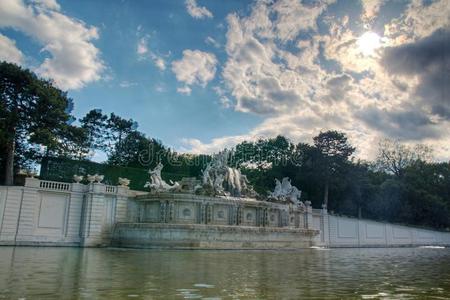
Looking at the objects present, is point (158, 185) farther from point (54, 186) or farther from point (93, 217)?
point (54, 186)

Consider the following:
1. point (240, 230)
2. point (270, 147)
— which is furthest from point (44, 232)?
point (270, 147)

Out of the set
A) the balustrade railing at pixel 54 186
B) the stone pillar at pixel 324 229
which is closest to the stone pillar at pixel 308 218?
the stone pillar at pixel 324 229

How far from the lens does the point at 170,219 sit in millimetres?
31750

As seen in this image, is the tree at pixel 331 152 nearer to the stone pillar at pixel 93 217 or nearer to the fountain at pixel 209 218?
the fountain at pixel 209 218

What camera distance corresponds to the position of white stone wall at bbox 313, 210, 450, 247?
160 feet

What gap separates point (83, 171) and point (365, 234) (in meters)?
36.8

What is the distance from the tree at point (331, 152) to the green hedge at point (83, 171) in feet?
92.9

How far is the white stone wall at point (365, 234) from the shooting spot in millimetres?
48875

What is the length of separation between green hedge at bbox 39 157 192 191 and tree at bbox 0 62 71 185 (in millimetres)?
4223

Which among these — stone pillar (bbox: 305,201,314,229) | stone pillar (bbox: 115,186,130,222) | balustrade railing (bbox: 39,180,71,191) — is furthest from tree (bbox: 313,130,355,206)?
balustrade railing (bbox: 39,180,71,191)

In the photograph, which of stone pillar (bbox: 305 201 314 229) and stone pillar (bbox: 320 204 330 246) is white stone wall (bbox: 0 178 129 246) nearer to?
stone pillar (bbox: 305 201 314 229)

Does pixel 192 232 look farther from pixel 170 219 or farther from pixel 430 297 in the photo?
pixel 430 297

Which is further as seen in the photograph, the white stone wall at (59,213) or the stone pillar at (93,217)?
the stone pillar at (93,217)

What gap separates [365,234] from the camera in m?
53.4
